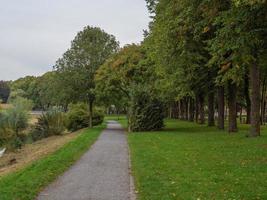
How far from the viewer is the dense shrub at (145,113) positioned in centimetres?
3919

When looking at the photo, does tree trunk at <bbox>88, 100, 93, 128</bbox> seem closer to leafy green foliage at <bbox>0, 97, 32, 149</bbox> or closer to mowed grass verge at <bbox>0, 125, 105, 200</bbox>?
leafy green foliage at <bbox>0, 97, 32, 149</bbox>

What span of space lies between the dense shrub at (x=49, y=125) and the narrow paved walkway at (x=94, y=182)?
24.8 meters

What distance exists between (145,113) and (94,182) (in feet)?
88.7

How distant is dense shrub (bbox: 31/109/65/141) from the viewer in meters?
43.3

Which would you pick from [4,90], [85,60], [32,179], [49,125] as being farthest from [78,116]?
[4,90]

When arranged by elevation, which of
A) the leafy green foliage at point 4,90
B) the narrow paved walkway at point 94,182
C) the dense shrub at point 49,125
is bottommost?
the narrow paved walkway at point 94,182

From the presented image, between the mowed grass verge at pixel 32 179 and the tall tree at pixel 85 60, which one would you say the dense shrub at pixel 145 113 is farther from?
the mowed grass verge at pixel 32 179

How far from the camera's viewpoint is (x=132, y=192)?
36.5 ft

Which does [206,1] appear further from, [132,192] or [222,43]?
[132,192]

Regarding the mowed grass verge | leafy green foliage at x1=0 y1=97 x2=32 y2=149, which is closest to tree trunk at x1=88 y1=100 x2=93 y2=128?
leafy green foliage at x1=0 y1=97 x2=32 y2=149

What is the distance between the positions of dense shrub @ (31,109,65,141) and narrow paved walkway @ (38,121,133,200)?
976 inches

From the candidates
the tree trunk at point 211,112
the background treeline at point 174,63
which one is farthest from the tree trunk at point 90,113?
the tree trunk at point 211,112

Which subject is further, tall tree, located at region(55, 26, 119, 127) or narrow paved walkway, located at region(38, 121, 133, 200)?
tall tree, located at region(55, 26, 119, 127)

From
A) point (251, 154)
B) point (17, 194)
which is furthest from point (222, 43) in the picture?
point (17, 194)
